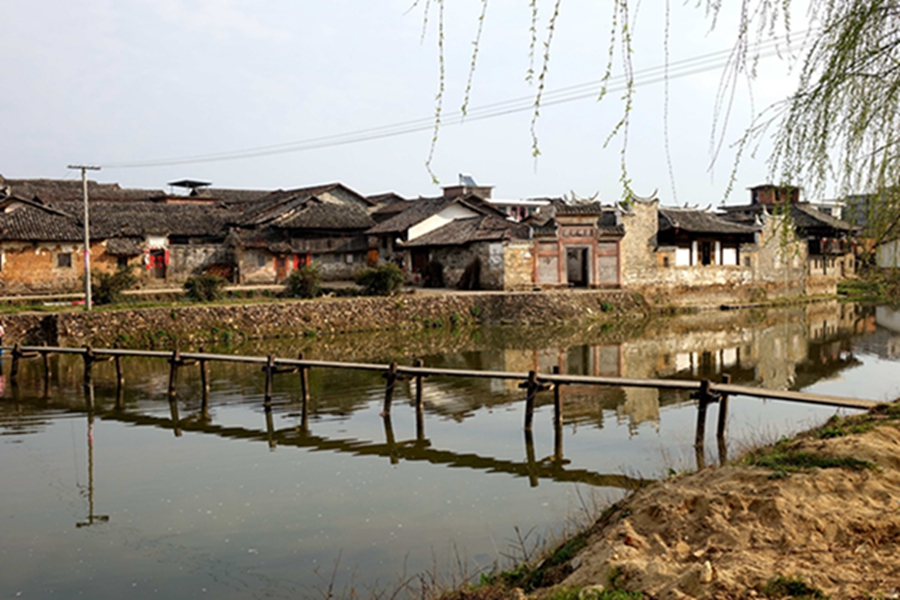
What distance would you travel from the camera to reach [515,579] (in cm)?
534

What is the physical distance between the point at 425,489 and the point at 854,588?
18.6ft

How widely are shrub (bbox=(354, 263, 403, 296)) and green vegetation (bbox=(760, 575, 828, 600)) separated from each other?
24.4 metres

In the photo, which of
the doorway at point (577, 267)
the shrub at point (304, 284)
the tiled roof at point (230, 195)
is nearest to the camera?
the shrub at point (304, 284)

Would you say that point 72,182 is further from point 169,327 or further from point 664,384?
point 664,384

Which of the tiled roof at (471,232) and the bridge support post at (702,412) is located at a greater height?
the tiled roof at (471,232)

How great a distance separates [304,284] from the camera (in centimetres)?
2830

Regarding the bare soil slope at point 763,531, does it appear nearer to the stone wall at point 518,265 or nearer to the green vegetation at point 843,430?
the green vegetation at point 843,430

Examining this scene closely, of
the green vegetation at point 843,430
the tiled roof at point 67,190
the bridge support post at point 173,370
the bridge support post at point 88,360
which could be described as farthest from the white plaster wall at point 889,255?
the tiled roof at point 67,190

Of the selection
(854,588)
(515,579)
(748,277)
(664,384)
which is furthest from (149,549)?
(748,277)

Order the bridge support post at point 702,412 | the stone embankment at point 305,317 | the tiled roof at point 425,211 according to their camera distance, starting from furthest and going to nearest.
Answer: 1. the tiled roof at point 425,211
2. the stone embankment at point 305,317
3. the bridge support post at point 702,412

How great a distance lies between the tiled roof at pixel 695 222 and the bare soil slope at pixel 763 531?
91.8 ft

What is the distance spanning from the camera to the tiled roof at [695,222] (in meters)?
33.4

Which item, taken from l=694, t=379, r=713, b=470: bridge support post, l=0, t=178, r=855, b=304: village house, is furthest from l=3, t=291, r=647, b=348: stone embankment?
l=694, t=379, r=713, b=470: bridge support post

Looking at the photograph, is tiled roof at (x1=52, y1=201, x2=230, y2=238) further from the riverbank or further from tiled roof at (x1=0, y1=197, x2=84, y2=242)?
the riverbank
